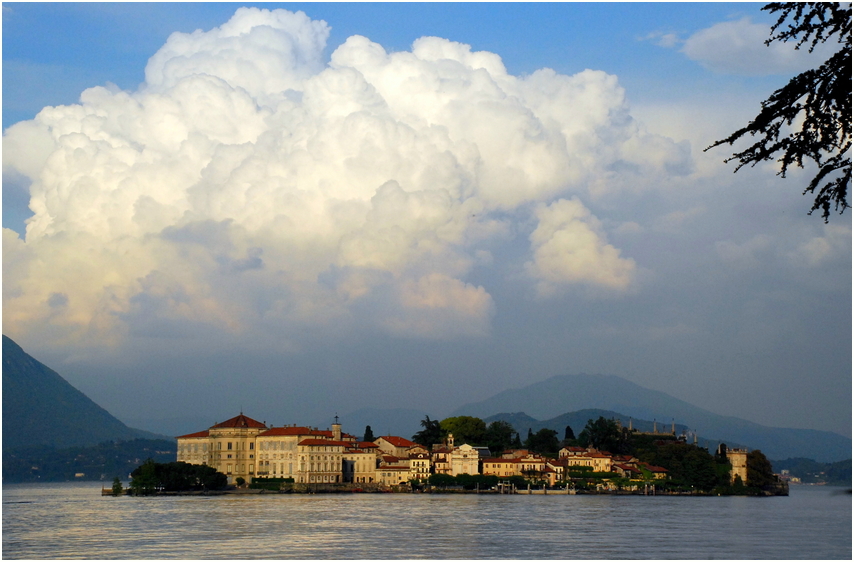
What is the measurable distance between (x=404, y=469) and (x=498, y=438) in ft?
69.3

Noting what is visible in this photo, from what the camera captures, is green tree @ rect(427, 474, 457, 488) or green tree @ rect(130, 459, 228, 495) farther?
green tree @ rect(427, 474, 457, 488)

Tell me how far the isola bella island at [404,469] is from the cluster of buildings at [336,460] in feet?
0.33

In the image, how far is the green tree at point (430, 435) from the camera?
123562mm

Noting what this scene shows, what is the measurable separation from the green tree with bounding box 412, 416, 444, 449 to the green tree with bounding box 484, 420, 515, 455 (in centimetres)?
621

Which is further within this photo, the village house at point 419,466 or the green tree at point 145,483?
the village house at point 419,466

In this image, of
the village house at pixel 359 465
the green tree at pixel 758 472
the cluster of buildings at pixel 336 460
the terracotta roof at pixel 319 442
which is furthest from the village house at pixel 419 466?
the green tree at pixel 758 472

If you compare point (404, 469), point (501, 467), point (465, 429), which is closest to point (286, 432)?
point (404, 469)

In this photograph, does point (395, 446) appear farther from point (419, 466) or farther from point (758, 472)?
point (758, 472)

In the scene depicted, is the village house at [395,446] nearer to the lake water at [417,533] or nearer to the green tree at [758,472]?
the green tree at [758,472]

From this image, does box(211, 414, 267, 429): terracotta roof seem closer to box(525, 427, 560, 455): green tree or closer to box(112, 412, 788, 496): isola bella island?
box(112, 412, 788, 496): isola bella island

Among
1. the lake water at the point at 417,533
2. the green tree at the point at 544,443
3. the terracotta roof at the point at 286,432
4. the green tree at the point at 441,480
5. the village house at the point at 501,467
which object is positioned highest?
the terracotta roof at the point at 286,432

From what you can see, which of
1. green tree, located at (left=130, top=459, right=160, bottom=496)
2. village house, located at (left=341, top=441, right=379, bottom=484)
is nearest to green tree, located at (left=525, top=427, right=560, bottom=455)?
village house, located at (left=341, top=441, right=379, bottom=484)

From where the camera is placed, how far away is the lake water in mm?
35625

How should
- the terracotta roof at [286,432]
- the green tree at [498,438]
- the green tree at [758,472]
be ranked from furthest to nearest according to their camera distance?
the green tree at [498,438] → the green tree at [758,472] → the terracotta roof at [286,432]
